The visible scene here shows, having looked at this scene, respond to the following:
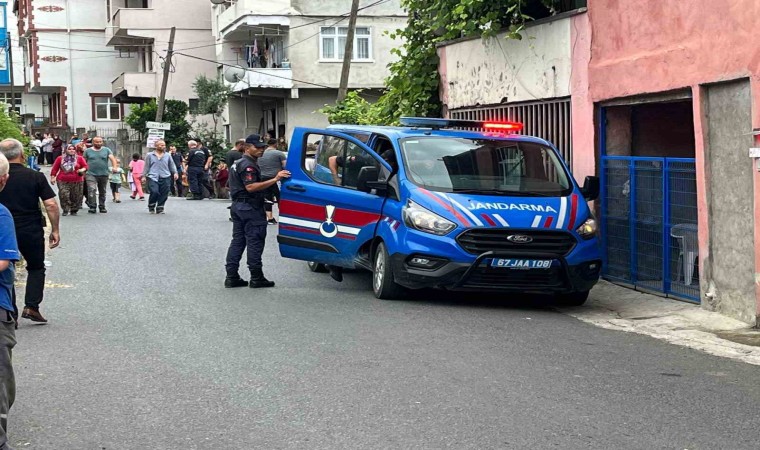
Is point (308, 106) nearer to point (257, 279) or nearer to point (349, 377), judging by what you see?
point (257, 279)

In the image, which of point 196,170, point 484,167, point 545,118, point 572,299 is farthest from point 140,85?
point 572,299

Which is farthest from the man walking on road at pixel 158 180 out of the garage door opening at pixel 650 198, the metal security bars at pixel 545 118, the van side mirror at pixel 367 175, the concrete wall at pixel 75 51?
the concrete wall at pixel 75 51

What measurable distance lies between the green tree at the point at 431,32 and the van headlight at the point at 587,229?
4.69 metres

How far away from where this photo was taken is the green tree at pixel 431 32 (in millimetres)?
17078

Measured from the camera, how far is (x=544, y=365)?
8727mm

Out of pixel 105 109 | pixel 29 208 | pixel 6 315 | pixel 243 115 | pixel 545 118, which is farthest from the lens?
pixel 105 109

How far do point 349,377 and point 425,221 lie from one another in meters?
3.98

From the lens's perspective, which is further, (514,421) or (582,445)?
(514,421)

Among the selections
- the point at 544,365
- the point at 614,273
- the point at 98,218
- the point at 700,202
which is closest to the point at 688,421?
the point at 544,365

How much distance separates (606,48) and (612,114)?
2.82 ft

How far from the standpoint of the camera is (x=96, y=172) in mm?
25891

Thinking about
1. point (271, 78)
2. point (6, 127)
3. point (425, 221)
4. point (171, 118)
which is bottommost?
point (425, 221)

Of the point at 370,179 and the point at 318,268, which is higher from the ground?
the point at 370,179

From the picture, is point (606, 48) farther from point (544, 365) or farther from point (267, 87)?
point (267, 87)
